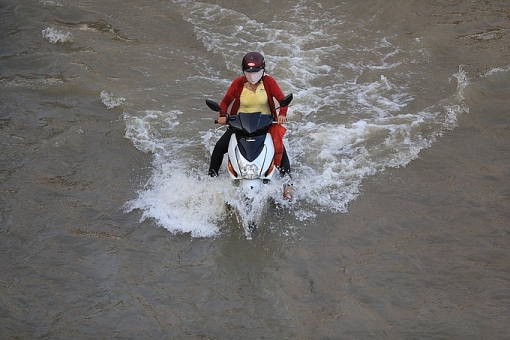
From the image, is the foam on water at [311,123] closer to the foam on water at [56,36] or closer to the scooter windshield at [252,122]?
the scooter windshield at [252,122]

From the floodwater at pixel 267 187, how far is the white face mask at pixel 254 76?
1308 millimetres

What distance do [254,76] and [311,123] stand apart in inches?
97.9

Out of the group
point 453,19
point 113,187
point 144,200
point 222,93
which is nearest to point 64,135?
point 113,187

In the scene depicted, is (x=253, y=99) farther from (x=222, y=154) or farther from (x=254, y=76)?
(x=222, y=154)

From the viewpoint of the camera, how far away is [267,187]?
20.8 ft

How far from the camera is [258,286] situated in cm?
571

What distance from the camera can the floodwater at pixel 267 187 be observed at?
17.8 ft

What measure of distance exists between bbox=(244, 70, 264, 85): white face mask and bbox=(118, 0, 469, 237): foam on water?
1.28 metres

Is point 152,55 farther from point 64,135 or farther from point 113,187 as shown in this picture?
point 113,187

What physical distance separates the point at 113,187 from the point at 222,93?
3008 millimetres

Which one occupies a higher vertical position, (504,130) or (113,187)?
(504,130)

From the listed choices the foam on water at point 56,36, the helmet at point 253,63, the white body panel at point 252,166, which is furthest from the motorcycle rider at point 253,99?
the foam on water at point 56,36

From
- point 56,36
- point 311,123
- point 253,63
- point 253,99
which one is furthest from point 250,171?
point 56,36

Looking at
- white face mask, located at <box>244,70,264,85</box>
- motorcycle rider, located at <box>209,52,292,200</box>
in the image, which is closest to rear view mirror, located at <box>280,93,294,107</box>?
motorcycle rider, located at <box>209,52,292,200</box>
